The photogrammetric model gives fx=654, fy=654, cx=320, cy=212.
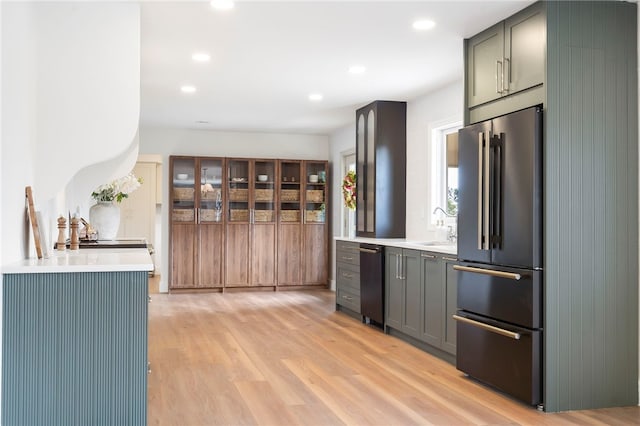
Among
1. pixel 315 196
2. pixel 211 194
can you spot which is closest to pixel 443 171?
pixel 315 196

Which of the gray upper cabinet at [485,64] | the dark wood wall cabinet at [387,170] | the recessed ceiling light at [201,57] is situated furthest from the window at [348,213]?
the gray upper cabinet at [485,64]

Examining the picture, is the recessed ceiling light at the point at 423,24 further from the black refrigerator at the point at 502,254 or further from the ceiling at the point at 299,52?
the black refrigerator at the point at 502,254

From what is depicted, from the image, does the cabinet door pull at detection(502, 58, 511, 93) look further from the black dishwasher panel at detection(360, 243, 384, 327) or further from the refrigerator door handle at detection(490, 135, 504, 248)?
the black dishwasher panel at detection(360, 243, 384, 327)

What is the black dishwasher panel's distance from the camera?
6.13 m

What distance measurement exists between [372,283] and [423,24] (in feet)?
9.33

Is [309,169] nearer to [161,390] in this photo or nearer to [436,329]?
[436,329]

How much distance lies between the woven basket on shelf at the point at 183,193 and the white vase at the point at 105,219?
3589 millimetres

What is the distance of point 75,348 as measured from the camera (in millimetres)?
2787

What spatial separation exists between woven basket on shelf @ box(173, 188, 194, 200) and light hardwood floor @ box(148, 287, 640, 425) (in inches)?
105

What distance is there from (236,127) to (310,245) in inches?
78.8

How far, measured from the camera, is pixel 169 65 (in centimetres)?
536

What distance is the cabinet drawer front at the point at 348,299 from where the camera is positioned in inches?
267

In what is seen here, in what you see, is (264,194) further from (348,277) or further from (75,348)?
(75,348)

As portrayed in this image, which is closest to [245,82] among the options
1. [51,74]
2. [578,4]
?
[51,74]
